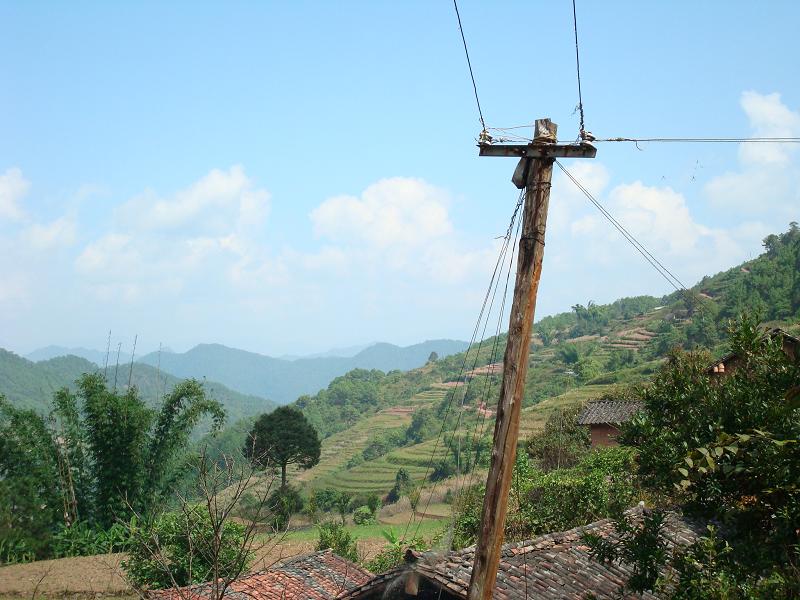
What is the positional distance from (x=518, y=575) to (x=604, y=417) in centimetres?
2392

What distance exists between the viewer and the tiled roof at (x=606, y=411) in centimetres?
3584

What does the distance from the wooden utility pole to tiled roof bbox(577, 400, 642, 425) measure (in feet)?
98.3

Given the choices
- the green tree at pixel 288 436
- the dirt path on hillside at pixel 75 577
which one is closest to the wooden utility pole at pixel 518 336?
the dirt path on hillside at pixel 75 577

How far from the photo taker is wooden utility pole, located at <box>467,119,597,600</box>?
22.1 feet

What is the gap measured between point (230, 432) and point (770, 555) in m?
97.6

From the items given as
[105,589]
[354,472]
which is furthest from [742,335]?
[354,472]

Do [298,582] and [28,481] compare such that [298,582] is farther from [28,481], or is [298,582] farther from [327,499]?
[327,499]

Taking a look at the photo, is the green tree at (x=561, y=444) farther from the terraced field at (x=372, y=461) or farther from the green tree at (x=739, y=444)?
the terraced field at (x=372, y=461)

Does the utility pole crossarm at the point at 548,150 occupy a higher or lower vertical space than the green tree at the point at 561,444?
higher

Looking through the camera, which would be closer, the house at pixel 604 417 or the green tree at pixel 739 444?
the green tree at pixel 739 444

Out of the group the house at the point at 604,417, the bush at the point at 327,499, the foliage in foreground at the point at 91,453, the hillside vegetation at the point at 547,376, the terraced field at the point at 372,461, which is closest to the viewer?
the foliage in foreground at the point at 91,453

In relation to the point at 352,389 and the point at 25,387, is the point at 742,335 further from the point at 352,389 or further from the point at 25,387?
the point at 25,387

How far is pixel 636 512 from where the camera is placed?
16656mm

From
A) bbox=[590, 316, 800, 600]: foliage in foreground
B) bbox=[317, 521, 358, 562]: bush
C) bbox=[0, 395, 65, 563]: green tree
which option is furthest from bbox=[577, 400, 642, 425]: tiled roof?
bbox=[590, 316, 800, 600]: foliage in foreground
